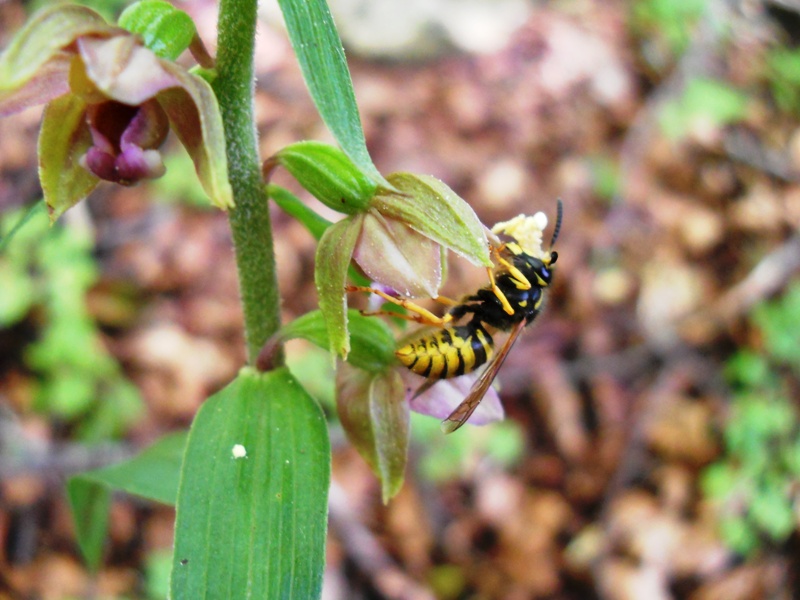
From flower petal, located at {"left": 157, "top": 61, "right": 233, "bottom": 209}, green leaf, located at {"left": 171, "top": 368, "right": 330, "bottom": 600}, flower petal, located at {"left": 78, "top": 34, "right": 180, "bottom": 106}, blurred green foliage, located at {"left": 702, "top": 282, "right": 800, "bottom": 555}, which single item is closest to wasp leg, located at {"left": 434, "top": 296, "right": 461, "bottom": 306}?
green leaf, located at {"left": 171, "top": 368, "right": 330, "bottom": 600}

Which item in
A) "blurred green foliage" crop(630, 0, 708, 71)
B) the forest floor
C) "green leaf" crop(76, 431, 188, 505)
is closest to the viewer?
"green leaf" crop(76, 431, 188, 505)

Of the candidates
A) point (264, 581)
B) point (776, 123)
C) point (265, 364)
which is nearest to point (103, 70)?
point (265, 364)

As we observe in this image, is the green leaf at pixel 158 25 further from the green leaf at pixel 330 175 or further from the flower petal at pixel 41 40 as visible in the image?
the green leaf at pixel 330 175

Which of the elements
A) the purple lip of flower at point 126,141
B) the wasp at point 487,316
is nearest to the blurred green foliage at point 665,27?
the wasp at point 487,316

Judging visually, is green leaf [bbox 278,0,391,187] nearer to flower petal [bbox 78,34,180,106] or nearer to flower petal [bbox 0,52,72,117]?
flower petal [bbox 78,34,180,106]

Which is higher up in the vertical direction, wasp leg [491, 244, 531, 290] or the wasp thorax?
the wasp thorax

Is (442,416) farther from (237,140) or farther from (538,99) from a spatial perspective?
(538,99)
